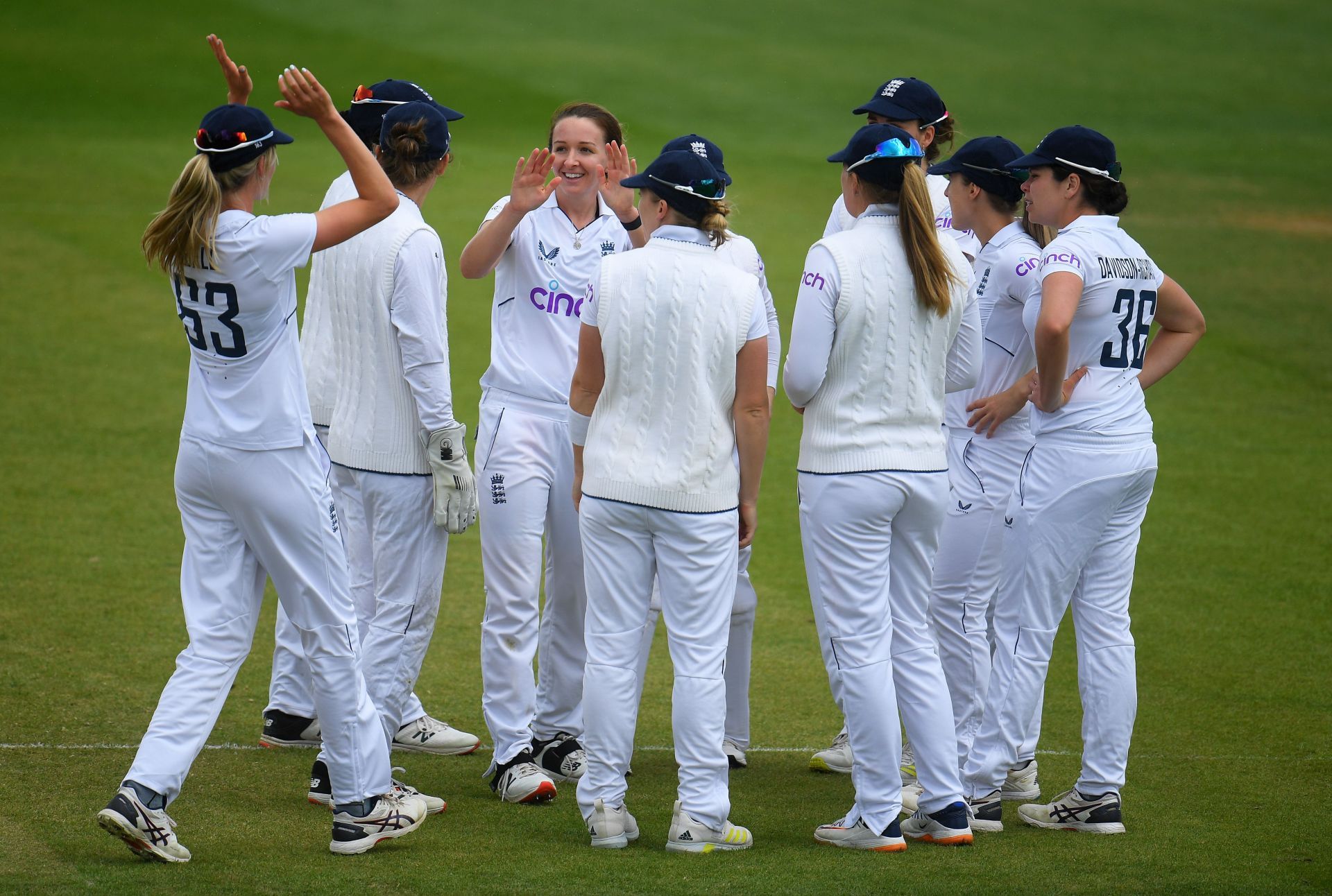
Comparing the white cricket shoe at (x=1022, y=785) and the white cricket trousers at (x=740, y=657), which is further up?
the white cricket trousers at (x=740, y=657)

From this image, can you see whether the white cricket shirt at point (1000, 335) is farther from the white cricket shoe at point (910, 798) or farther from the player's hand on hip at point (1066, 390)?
the white cricket shoe at point (910, 798)

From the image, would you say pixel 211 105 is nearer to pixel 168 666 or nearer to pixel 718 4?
pixel 718 4

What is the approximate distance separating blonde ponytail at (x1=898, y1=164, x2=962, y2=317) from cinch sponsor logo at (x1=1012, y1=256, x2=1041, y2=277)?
0.73 meters

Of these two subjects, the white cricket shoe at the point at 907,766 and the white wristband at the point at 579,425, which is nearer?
the white wristband at the point at 579,425

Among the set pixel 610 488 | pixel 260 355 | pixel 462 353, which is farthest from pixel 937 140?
pixel 462 353

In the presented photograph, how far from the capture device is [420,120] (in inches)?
213

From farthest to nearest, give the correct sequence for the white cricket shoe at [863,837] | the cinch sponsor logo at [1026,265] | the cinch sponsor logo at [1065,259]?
the cinch sponsor logo at [1026,265] → the cinch sponsor logo at [1065,259] → the white cricket shoe at [863,837]

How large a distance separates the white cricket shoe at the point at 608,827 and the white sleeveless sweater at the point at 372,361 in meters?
1.43

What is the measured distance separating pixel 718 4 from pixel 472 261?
97.3 feet

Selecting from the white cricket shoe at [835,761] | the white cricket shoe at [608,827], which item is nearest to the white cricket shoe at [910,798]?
the white cricket shoe at [835,761]

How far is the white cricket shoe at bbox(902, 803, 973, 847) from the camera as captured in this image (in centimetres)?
505

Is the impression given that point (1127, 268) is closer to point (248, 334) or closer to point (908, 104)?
point (908, 104)

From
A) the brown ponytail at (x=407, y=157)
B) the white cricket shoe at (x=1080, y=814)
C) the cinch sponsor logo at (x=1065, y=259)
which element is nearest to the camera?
the cinch sponsor logo at (x=1065, y=259)

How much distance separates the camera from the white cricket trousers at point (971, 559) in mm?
5777
